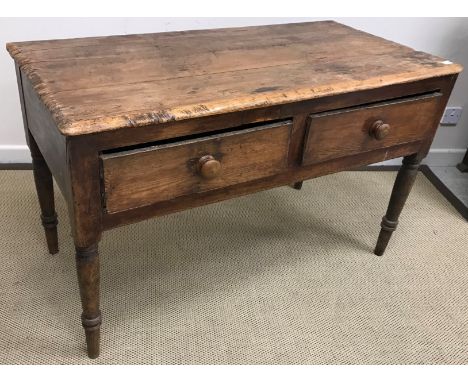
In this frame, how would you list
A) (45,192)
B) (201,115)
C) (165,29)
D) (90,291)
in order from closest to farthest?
(201,115) < (90,291) < (45,192) < (165,29)

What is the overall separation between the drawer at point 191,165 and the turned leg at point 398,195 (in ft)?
1.63

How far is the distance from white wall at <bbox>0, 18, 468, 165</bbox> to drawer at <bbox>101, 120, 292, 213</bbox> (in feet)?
2.81

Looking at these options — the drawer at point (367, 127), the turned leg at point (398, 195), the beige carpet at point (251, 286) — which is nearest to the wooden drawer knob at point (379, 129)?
the drawer at point (367, 127)

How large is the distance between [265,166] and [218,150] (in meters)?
0.14

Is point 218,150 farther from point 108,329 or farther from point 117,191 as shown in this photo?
point 108,329

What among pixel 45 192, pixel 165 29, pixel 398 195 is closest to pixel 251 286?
pixel 398 195

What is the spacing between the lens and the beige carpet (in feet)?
4.17

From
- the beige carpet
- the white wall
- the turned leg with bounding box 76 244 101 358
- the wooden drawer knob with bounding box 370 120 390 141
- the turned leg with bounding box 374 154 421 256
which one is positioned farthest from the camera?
the white wall

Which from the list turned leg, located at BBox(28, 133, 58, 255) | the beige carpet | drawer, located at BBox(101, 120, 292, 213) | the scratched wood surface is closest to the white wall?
the beige carpet

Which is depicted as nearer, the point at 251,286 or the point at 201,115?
the point at 201,115

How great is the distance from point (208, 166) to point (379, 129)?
46 centimetres

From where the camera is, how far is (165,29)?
1.70m

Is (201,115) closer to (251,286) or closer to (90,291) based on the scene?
(90,291)

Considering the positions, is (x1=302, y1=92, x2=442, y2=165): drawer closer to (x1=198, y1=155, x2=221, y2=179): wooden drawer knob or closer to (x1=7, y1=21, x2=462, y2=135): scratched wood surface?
(x1=7, y1=21, x2=462, y2=135): scratched wood surface
